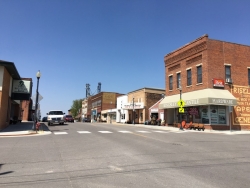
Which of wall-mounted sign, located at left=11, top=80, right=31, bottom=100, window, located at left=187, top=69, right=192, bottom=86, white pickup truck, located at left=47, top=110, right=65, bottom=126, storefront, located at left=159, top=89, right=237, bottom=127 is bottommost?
white pickup truck, located at left=47, top=110, right=65, bottom=126

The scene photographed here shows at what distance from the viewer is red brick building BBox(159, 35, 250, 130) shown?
27.8m

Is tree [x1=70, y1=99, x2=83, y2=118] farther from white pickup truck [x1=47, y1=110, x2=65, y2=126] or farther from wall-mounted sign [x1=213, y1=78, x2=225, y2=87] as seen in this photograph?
wall-mounted sign [x1=213, y1=78, x2=225, y2=87]

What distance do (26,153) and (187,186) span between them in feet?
23.7

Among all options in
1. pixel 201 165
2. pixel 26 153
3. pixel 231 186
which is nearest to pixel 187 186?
pixel 231 186

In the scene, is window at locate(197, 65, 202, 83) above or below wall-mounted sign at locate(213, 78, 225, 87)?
above

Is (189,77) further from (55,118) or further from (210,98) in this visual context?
(55,118)

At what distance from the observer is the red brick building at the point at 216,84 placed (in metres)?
27.8

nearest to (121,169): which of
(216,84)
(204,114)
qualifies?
(204,114)

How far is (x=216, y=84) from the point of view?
93.0ft

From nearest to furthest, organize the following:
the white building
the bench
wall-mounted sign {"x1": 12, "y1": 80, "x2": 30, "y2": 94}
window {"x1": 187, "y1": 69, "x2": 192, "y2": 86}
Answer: the bench
wall-mounted sign {"x1": 12, "y1": 80, "x2": 30, "y2": 94}
window {"x1": 187, "y1": 69, "x2": 192, "y2": 86}
the white building

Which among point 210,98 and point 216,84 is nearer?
point 210,98

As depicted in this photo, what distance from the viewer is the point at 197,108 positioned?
29766mm

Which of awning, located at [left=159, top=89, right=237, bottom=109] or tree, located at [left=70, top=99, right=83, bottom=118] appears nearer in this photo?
awning, located at [left=159, top=89, right=237, bottom=109]

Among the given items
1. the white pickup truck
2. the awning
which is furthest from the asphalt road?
the white pickup truck
